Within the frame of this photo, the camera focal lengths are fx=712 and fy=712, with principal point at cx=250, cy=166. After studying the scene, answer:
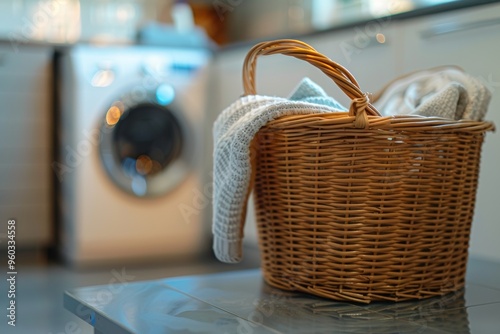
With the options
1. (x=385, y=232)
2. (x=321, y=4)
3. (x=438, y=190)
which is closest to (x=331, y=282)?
(x=385, y=232)

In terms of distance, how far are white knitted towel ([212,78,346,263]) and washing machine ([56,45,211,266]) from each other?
1633mm

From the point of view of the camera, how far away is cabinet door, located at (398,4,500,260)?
1.69m

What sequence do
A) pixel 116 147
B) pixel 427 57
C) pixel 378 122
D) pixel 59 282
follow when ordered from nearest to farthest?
1. pixel 378 122
2. pixel 427 57
3. pixel 59 282
4. pixel 116 147

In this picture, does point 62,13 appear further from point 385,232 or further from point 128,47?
point 385,232

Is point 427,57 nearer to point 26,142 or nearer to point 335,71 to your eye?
point 335,71

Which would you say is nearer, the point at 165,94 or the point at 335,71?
the point at 335,71

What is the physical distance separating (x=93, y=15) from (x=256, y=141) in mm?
2606

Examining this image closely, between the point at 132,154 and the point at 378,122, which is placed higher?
the point at 378,122

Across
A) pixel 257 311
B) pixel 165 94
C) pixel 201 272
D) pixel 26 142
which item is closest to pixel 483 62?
pixel 257 311

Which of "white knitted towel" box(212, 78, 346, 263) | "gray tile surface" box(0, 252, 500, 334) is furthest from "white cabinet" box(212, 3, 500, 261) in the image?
"white knitted towel" box(212, 78, 346, 263)

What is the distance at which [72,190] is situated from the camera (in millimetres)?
2830

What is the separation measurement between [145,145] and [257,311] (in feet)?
6.22

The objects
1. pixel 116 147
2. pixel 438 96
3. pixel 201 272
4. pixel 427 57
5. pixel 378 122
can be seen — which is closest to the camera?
pixel 378 122

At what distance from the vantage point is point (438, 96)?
1.24 m
